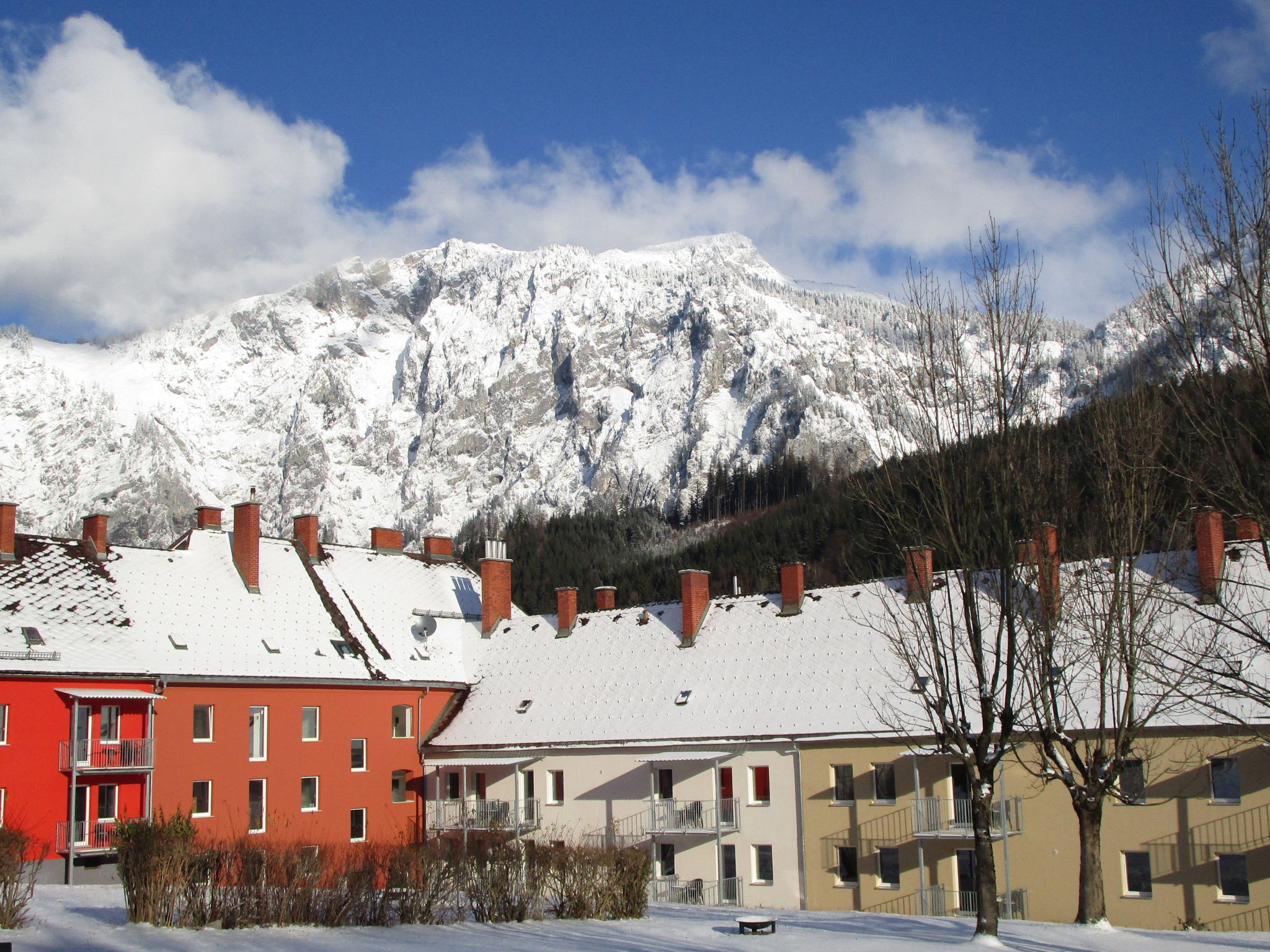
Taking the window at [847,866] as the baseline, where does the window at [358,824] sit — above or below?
above

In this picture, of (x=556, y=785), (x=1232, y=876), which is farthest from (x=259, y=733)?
(x=1232, y=876)

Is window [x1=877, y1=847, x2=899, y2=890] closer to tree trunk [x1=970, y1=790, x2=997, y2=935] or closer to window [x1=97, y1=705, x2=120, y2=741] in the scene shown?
tree trunk [x1=970, y1=790, x2=997, y2=935]

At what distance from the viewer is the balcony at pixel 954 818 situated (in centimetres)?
3297

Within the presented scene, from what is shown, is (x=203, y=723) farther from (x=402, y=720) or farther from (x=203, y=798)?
(x=402, y=720)

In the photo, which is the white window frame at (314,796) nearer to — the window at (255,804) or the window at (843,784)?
the window at (255,804)

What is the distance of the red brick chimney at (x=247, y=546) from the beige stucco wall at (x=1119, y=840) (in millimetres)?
24050

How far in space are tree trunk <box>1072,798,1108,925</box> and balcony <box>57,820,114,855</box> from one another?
2669cm

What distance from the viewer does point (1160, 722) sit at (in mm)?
31203

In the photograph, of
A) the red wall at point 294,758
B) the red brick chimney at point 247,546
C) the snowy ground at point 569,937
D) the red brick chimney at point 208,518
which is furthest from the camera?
the red brick chimney at point 208,518

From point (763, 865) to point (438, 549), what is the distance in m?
25.8

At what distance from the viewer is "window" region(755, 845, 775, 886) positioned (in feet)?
123

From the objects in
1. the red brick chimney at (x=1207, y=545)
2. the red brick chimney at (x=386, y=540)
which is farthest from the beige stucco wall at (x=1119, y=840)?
the red brick chimney at (x=386, y=540)

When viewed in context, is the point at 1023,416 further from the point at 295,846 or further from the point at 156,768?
the point at 156,768

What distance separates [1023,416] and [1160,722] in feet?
45.5
